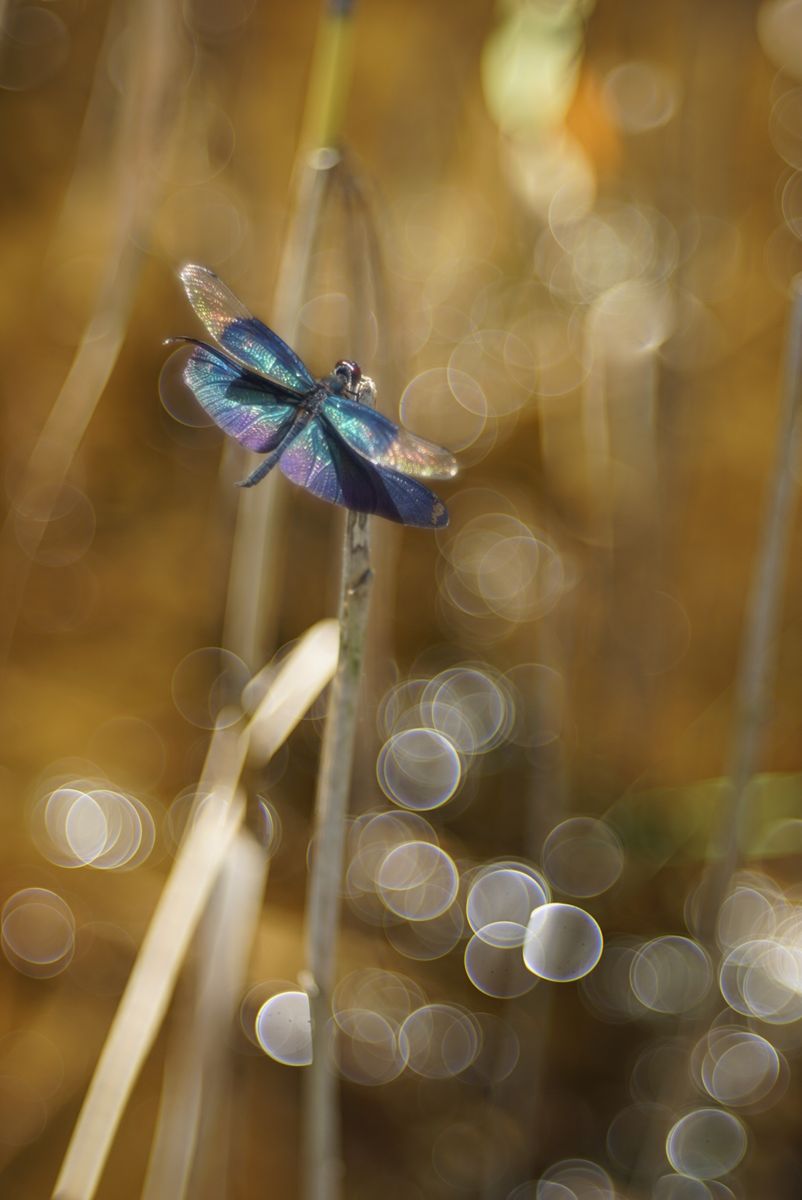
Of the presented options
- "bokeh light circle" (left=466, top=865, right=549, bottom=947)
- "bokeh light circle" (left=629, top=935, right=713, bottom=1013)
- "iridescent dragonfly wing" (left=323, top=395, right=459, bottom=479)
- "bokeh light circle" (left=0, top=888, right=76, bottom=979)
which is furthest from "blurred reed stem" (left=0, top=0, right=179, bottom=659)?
"bokeh light circle" (left=629, top=935, right=713, bottom=1013)

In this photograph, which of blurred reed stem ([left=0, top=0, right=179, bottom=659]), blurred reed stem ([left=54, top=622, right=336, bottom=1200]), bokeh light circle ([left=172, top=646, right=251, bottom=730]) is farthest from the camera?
bokeh light circle ([left=172, top=646, right=251, bottom=730])

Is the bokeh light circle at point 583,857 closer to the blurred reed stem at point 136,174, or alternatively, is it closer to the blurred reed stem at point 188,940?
the blurred reed stem at point 188,940

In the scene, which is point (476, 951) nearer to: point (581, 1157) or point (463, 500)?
point (581, 1157)

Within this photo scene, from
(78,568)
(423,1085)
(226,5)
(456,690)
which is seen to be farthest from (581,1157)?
(226,5)

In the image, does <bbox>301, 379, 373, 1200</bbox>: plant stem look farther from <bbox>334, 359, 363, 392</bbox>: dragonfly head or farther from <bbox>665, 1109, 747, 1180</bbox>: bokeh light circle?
<bbox>665, 1109, 747, 1180</bbox>: bokeh light circle

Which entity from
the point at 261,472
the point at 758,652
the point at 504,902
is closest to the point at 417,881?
the point at 504,902

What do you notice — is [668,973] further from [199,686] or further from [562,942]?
[199,686]
